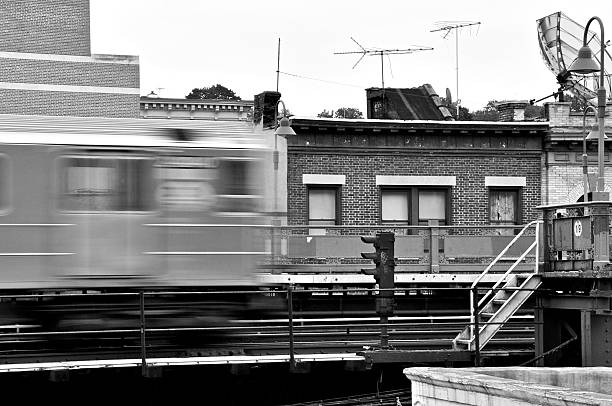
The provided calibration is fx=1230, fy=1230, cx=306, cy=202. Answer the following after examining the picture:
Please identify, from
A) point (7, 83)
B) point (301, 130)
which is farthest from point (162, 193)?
point (7, 83)

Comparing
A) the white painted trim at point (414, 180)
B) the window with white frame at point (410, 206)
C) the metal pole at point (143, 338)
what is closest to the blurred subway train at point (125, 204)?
the metal pole at point (143, 338)

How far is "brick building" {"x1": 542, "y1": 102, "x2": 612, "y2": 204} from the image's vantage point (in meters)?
35.5

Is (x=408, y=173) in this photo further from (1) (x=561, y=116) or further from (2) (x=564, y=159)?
(1) (x=561, y=116)

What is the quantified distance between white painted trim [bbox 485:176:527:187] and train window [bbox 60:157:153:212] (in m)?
17.4

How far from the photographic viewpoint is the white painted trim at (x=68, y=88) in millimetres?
42250

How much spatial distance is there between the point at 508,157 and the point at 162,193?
58.2ft

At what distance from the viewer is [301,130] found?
3403cm

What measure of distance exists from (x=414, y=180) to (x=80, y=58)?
14.5 m

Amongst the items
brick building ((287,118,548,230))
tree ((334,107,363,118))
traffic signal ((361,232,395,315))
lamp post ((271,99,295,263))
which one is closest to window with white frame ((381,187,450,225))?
brick building ((287,118,548,230))

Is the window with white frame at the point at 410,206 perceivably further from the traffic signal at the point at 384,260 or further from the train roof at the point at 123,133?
the train roof at the point at 123,133

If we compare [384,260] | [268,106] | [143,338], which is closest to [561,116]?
[268,106]

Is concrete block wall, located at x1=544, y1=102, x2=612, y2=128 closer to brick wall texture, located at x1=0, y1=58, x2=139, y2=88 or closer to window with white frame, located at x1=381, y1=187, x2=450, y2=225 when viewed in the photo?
window with white frame, located at x1=381, y1=187, x2=450, y2=225

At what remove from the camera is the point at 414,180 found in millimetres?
34750

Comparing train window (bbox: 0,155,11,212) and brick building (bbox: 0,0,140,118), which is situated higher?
brick building (bbox: 0,0,140,118)
